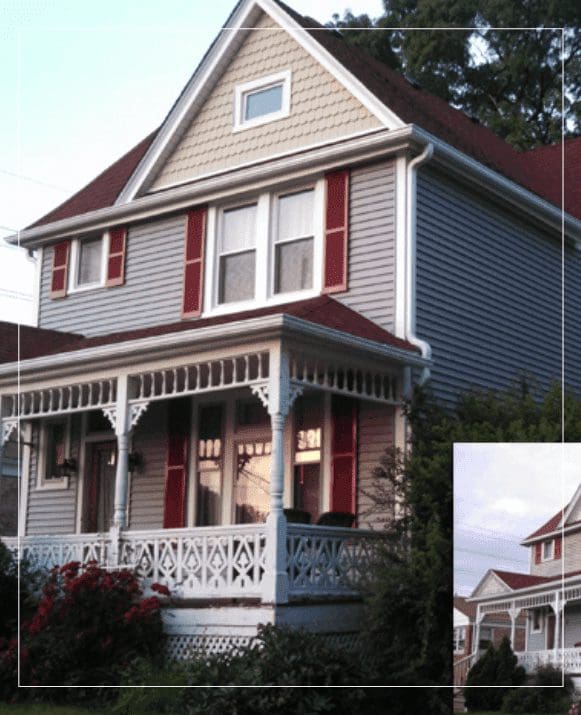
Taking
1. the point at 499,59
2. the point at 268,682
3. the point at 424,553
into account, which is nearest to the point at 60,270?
the point at 424,553

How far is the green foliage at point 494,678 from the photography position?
9000mm

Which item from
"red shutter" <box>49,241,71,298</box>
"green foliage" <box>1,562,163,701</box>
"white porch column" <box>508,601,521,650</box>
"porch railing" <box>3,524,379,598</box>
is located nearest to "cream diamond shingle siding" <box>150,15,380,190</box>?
"red shutter" <box>49,241,71,298</box>

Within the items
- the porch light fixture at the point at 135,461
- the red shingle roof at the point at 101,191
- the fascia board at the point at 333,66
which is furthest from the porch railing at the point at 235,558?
the red shingle roof at the point at 101,191

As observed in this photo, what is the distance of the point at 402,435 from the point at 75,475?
6012 mm

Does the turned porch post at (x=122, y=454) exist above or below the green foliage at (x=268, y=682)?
above

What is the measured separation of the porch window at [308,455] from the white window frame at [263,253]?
156 cm

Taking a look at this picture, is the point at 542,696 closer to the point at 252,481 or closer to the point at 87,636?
the point at 87,636

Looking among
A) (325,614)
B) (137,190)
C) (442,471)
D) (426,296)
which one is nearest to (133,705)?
(325,614)

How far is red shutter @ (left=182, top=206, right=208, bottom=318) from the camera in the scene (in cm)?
1722

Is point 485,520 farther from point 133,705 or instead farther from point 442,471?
point 133,705

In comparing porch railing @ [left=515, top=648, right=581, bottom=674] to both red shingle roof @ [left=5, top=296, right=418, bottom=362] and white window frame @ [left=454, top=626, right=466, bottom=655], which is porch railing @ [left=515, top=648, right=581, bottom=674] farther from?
red shingle roof @ [left=5, top=296, right=418, bottom=362]

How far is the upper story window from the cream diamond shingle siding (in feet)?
5.44

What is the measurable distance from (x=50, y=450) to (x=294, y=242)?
5527 mm

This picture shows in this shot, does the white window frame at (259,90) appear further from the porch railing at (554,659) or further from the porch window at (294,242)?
the porch railing at (554,659)
